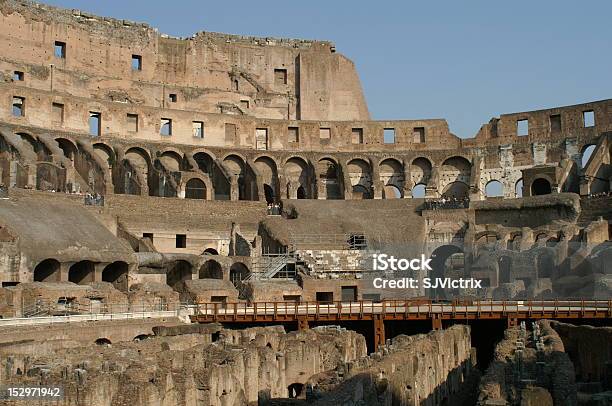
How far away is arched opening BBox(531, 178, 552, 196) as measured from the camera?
169ft

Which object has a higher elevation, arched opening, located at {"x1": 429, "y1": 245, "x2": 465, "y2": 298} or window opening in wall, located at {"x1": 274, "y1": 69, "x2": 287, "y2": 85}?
window opening in wall, located at {"x1": 274, "y1": 69, "x2": 287, "y2": 85}

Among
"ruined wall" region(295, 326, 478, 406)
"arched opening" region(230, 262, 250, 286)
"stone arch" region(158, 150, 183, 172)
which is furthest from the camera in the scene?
"stone arch" region(158, 150, 183, 172)

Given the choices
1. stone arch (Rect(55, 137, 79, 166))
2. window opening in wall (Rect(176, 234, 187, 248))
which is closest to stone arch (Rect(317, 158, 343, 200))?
window opening in wall (Rect(176, 234, 187, 248))

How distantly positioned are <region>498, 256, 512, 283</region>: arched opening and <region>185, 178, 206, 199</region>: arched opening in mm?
19604

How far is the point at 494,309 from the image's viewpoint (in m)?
31.4

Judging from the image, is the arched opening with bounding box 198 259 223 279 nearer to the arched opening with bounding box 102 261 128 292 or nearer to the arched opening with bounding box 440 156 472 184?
the arched opening with bounding box 102 261 128 292

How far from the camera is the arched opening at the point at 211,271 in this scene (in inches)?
1560

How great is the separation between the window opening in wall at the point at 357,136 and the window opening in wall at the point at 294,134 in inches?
158

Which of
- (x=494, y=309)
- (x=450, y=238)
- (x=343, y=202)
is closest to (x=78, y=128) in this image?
(x=343, y=202)

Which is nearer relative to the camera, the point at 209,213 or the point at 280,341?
the point at 280,341

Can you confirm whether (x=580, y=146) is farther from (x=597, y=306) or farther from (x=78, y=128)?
(x=78, y=128)

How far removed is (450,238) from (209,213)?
14.7 m

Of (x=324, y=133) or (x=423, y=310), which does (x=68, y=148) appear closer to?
(x=324, y=133)

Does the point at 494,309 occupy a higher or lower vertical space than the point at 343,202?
lower
